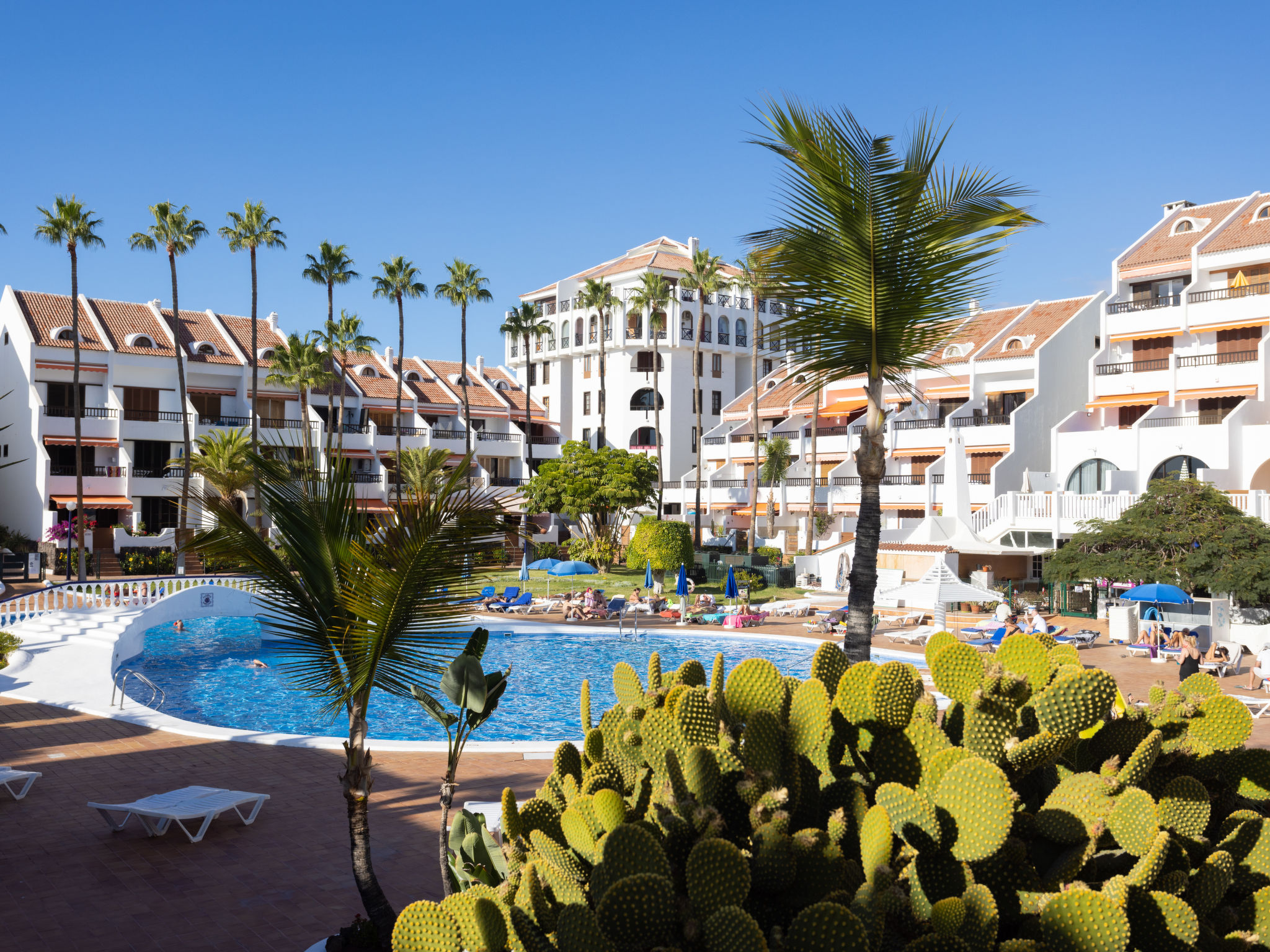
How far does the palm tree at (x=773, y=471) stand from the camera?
1950 inches

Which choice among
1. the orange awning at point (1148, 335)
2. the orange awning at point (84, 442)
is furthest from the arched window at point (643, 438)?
the orange awning at point (1148, 335)

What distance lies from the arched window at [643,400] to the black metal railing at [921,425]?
2251 cm

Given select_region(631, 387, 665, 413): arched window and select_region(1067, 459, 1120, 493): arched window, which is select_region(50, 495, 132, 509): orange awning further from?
select_region(1067, 459, 1120, 493): arched window

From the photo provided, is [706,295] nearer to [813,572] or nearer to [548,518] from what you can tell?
[548,518]

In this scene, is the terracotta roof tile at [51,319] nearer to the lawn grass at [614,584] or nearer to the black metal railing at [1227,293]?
the lawn grass at [614,584]

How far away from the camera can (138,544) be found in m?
43.5

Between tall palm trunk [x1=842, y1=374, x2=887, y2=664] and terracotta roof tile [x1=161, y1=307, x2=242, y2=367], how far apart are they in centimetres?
4877

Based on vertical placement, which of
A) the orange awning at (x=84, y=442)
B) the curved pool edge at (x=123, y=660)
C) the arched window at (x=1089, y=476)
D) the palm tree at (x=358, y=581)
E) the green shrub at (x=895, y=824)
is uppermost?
the orange awning at (x=84, y=442)

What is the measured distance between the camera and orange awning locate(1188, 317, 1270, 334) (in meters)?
35.5

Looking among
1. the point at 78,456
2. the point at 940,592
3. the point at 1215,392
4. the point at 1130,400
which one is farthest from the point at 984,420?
the point at 78,456

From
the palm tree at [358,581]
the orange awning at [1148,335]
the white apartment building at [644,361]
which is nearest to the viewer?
the palm tree at [358,581]

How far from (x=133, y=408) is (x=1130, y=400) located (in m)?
44.3

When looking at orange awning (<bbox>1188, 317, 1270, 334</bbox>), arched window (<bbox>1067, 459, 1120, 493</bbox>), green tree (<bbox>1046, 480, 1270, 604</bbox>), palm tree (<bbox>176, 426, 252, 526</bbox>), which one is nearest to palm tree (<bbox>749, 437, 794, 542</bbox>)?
arched window (<bbox>1067, 459, 1120, 493</bbox>)

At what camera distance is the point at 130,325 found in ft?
166
